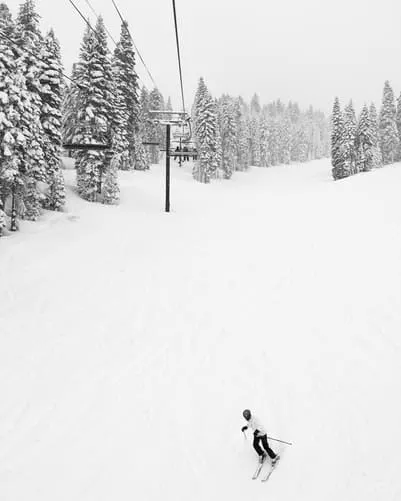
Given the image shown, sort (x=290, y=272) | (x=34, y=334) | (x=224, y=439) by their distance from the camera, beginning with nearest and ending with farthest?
(x=224, y=439)
(x=34, y=334)
(x=290, y=272)

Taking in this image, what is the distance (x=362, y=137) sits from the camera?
61219 millimetres

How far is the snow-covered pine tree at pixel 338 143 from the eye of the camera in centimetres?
6238

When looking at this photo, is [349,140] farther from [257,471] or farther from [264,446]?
[257,471]

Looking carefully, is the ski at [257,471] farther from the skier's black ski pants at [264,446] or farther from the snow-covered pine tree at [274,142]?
the snow-covered pine tree at [274,142]

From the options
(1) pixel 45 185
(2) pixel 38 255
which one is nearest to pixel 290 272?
(2) pixel 38 255

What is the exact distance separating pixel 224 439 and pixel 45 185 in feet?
78.7

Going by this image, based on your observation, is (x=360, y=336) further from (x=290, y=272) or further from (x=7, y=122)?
(x=7, y=122)

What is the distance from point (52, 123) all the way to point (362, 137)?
5510 cm

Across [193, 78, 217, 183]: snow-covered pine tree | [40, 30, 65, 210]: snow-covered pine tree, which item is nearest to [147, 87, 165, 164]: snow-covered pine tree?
[193, 78, 217, 183]: snow-covered pine tree

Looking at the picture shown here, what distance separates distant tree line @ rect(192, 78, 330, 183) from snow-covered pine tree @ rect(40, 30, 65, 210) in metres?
34.7

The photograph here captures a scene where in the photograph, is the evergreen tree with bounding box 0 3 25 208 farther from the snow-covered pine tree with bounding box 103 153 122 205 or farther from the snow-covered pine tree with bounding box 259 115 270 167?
the snow-covered pine tree with bounding box 259 115 270 167

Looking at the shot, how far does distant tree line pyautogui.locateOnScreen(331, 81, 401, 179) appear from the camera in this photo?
2406 inches

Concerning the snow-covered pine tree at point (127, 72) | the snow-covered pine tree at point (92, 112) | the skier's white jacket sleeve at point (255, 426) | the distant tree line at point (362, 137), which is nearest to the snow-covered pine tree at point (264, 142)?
the distant tree line at point (362, 137)

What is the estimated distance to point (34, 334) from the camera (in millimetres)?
12023
